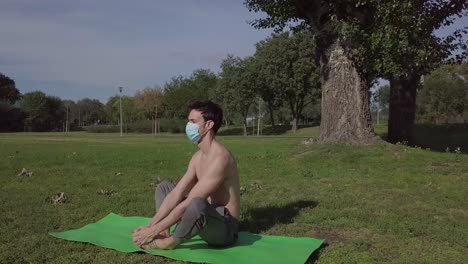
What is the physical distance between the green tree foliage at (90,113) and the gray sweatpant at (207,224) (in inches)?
4823

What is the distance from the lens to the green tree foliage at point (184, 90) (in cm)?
8679

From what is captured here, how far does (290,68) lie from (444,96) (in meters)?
18.0

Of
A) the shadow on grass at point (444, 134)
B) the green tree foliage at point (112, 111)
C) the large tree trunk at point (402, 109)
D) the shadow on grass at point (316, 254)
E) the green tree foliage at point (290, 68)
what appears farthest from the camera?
the green tree foliage at point (112, 111)

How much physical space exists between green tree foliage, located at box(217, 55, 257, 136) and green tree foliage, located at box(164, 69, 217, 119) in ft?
40.4

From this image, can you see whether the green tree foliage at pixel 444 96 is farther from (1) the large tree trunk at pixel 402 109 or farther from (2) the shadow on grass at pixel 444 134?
(1) the large tree trunk at pixel 402 109

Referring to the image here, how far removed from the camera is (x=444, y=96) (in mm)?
62188

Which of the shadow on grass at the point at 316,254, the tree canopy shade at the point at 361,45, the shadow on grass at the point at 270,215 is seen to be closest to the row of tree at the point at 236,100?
the tree canopy shade at the point at 361,45

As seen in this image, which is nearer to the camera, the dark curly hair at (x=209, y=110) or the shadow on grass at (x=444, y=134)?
the dark curly hair at (x=209, y=110)

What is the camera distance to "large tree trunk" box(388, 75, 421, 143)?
65.8 ft

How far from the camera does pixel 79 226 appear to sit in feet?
22.6

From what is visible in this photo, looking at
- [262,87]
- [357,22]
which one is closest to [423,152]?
[357,22]

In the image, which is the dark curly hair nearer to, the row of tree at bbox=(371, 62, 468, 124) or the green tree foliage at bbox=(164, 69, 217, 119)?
the row of tree at bbox=(371, 62, 468, 124)

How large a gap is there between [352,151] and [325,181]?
3521mm

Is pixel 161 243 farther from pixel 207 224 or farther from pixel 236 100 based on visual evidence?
pixel 236 100
